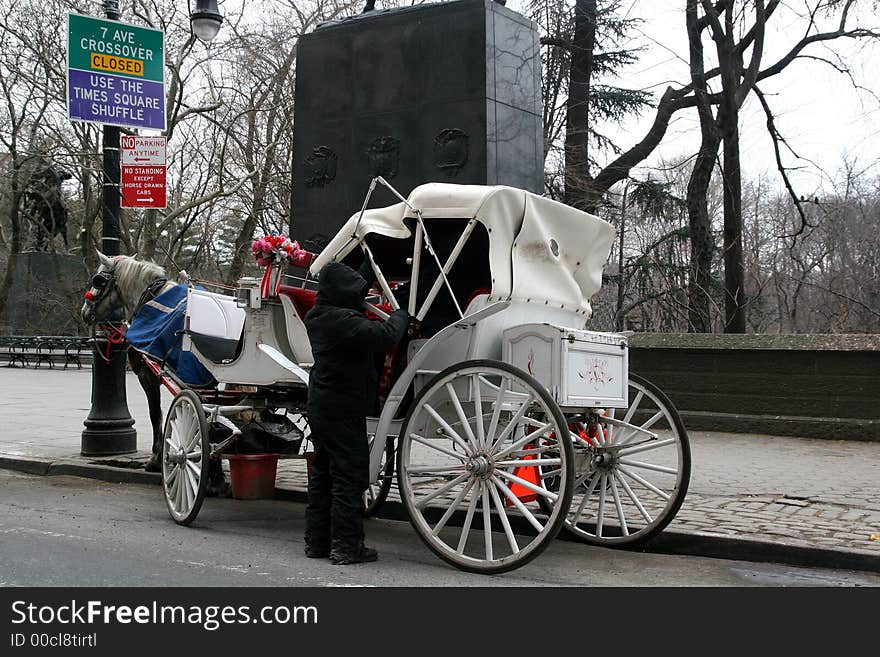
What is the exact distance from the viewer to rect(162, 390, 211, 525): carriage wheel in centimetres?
729

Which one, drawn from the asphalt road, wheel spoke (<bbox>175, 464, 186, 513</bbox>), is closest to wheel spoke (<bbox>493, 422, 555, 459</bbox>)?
the asphalt road

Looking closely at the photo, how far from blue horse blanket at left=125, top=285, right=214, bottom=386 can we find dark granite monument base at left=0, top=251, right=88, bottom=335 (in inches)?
1157

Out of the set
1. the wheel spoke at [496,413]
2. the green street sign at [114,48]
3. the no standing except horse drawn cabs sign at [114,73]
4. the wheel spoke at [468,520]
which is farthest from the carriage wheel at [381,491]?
the green street sign at [114,48]

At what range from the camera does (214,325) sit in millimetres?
8367

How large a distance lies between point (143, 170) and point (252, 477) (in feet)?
14.2

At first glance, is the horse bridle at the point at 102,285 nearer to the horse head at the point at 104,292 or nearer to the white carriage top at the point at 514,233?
the horse head at the point at 104,292

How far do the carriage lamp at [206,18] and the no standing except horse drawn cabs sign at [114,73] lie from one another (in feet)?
9.72

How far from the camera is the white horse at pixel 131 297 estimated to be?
9.76 m

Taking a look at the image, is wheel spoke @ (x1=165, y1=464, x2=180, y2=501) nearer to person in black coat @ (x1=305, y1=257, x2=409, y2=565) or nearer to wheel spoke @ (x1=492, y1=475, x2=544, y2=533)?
person in black coat @ (x1=305, y1=257, x2=409, y2=565)
